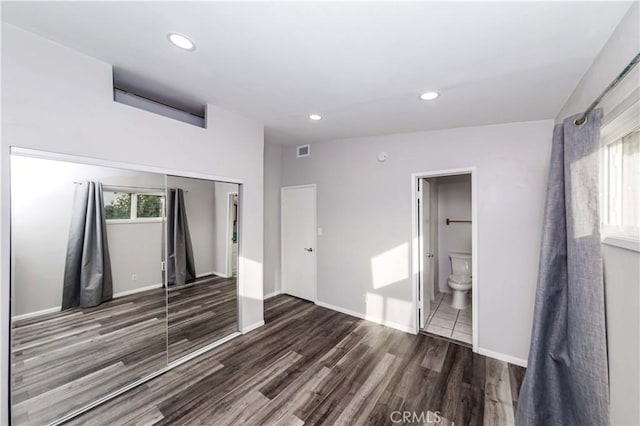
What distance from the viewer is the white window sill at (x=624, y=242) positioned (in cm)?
109

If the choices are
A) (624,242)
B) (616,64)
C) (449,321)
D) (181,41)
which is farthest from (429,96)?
(449,321)

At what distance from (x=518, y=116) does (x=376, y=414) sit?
9.67ft

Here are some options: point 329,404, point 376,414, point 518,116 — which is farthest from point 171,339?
point 518,116

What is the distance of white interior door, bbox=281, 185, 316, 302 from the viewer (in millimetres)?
4008

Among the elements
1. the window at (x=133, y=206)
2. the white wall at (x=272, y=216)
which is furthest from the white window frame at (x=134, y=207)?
the white wall at (x=272, y=216)

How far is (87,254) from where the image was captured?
186cm

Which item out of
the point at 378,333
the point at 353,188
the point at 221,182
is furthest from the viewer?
the point at 353,188

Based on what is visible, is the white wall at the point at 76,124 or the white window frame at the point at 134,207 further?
the white window frame at the point at 134,207

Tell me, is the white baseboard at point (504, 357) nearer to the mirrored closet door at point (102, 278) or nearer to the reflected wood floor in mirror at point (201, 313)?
the reflected wood floor in mirror at point (201, 313)

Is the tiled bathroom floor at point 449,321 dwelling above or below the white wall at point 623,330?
below

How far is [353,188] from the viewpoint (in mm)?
3559

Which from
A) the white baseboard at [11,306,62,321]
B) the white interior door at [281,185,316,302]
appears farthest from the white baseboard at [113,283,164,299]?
the white interior door at [281,185,316,302]

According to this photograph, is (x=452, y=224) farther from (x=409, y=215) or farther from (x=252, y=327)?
(x=252, y=327)

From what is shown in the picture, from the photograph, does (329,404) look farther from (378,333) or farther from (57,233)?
(57,233)
